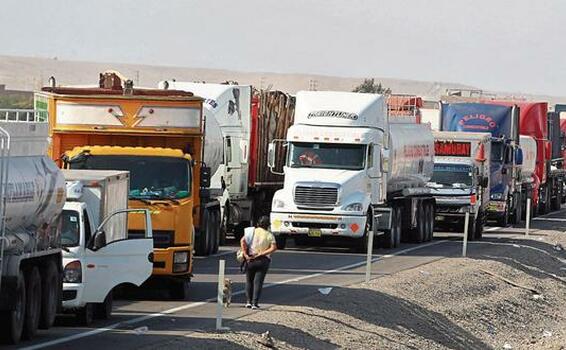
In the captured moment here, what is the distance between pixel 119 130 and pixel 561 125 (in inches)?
2111

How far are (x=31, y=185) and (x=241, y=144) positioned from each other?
73.1ft

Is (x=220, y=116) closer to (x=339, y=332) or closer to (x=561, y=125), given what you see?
(x=339, y=332)

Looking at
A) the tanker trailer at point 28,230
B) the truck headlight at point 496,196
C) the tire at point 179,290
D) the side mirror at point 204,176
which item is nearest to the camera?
the tanker trailer at point 28,230

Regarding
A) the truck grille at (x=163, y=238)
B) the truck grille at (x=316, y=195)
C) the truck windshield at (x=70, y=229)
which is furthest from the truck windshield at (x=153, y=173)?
the truck grille at (x=316, y=195)

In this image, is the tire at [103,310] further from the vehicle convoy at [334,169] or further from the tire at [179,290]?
the vehicle convoy at [334,169]

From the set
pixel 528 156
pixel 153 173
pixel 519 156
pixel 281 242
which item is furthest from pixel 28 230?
pixel 528 156

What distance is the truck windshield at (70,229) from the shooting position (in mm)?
20781

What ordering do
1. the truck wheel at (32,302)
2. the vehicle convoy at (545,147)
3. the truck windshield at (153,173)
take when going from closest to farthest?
the truck wheel at (32,302)
the truck windshield at (153,173)
the vehicle convoy at (545,147)

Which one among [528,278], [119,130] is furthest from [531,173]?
[119,130]

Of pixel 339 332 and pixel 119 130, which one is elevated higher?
pixel 119 130

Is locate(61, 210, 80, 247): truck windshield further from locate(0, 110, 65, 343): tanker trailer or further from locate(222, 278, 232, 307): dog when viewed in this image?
locate(222, 278, 232, 307): dog

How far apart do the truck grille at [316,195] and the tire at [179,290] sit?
1151 cm

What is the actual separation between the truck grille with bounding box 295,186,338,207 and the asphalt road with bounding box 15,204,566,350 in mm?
1273

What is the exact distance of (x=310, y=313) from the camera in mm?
23641
